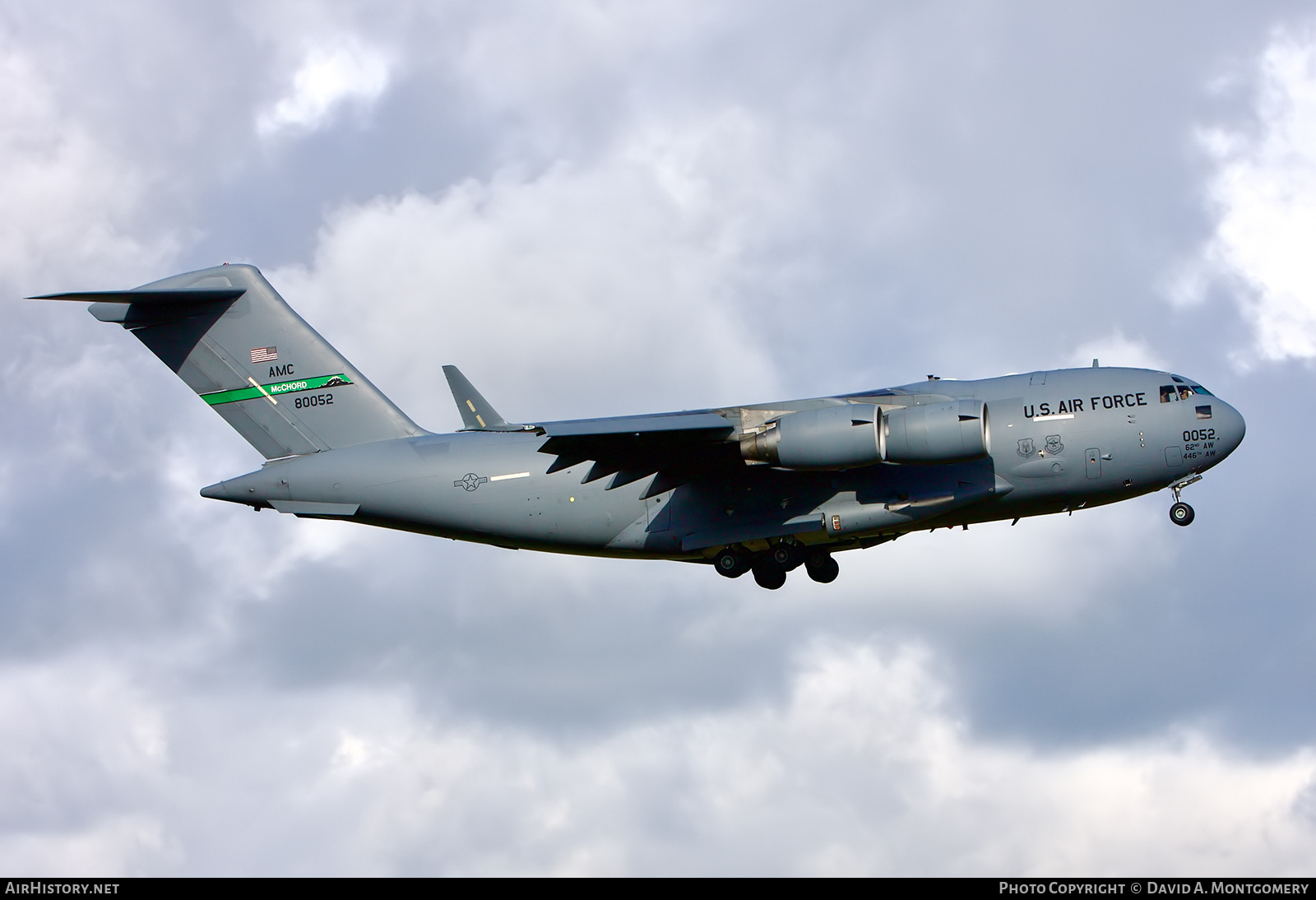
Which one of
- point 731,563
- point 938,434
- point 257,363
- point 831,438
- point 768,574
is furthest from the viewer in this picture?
point 257,363

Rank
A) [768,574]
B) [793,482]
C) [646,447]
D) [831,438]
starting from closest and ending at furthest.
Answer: [831,438]
[646,447]
[793,482]
[768,574]

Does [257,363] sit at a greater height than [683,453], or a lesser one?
greater

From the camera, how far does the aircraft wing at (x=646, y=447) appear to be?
1800cm

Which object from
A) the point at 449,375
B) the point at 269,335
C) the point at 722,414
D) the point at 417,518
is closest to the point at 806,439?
the point at 722,414

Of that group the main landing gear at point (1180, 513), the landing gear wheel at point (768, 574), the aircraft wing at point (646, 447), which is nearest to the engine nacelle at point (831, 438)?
the aircraft wing at point (646, 447)

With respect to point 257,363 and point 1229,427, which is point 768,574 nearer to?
point 1229,427

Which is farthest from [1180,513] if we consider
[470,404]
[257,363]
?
[257,363]

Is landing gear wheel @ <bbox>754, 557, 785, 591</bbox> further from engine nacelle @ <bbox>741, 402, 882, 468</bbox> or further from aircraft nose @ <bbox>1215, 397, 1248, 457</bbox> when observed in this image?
aircraft nose @ <bbox>1215, 397, 1248, 457</bbox>

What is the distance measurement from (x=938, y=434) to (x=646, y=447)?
362 cm

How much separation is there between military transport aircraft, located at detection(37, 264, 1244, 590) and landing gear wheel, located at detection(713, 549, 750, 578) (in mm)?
28

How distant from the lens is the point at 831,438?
58.7 ft

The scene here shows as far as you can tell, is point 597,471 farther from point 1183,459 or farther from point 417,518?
point 1183,459

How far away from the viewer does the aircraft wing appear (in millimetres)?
18000

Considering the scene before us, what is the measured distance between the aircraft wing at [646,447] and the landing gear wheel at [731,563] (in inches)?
47.4
